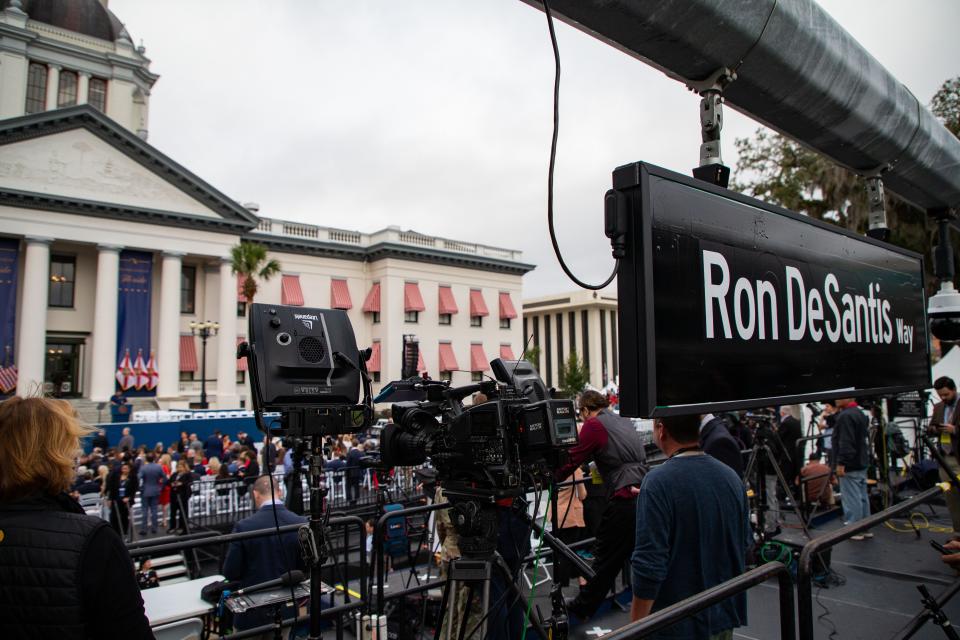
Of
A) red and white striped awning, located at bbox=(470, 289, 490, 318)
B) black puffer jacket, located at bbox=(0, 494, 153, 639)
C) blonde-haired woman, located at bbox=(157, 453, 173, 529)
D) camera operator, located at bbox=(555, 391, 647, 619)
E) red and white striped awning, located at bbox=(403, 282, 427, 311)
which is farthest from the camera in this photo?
red and white striped awning, located at bbox=(470, 289, 490, 318)

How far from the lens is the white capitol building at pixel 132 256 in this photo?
28.1 m

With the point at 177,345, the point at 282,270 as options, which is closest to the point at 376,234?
the point at 282,270

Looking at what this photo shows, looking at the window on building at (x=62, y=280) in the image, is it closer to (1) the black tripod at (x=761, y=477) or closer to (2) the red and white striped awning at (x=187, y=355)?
(2) the red and white striped awning at (x=187, y=355)

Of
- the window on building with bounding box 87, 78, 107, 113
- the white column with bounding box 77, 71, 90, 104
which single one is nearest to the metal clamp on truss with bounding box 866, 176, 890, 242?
the white column with bounding box 77, 71, 90, 104

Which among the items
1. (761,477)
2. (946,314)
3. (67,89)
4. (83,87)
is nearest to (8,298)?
(83,87)

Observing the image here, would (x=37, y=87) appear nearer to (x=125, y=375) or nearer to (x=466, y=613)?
(x=125, y=375)

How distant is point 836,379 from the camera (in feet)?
7.36

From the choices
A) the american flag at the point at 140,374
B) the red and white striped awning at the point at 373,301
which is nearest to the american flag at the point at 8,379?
the american flag at the point at 140,374

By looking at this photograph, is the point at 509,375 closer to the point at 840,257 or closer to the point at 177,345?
the point at 840,257

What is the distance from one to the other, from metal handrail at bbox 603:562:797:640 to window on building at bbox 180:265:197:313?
118ft

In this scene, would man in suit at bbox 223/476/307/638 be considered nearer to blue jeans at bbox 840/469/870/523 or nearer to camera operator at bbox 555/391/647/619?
camera operator at bbox 555/391/647/619

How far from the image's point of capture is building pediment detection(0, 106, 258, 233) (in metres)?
27.7

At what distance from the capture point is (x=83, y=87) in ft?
130

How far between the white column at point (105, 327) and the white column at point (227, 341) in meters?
4.97
